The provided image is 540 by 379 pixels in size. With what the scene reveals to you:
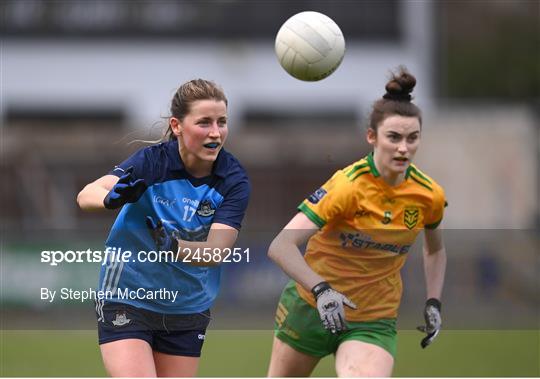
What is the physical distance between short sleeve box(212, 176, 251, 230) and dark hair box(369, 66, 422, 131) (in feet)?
2.74

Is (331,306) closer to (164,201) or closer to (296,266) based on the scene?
(296,266)

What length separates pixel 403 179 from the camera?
6.83 metres

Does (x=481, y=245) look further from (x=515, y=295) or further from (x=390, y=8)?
(x=390, y=8)

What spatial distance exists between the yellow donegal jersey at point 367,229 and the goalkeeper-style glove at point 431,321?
0.62ft

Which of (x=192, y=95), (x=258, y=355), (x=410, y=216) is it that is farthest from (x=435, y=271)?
(x=258, y=355)

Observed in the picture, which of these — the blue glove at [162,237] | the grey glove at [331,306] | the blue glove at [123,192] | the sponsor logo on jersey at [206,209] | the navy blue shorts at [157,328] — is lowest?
the navy blue shorts at [157,328]

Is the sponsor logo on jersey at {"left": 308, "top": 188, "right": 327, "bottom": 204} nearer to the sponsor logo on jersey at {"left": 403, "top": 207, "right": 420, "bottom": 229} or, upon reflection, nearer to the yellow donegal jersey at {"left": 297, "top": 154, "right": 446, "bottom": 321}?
the yellow donegal jersey at {"left": 297, "top": 154, "right": 446, "bottom": 321}

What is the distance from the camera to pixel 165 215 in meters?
6.36

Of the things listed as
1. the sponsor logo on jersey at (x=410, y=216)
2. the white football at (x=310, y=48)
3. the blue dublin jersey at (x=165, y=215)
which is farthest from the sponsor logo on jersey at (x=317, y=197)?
the white football at (x=310, y=48)

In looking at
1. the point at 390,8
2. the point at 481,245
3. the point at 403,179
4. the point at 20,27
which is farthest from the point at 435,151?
the point at 403,179

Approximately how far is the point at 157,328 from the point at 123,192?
0.88 meters

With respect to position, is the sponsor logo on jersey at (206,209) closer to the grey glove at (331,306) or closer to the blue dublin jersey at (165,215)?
the blue dublin jersey at (165,215)

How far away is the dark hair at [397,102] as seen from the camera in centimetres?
664

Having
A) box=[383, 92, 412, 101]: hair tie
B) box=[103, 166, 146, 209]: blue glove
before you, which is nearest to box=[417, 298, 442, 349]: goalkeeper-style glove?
box=[383, 92, 412, 101]: hair tie
